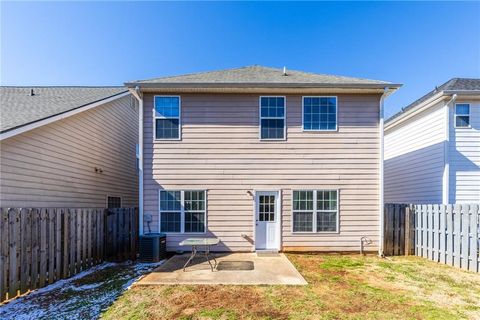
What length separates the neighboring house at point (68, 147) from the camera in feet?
20.5

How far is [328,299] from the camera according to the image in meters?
4.76

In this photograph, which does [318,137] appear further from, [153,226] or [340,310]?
[153,226]

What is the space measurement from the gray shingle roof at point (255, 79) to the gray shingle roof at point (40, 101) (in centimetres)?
220

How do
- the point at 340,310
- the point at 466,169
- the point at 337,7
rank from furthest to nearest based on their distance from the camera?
the point at 337,7 → the point at 466,169 → the point at 340,310

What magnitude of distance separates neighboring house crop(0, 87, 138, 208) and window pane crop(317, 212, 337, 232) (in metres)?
7.87

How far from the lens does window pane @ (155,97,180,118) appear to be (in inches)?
341

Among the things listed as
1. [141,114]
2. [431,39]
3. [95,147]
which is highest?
[431,39]

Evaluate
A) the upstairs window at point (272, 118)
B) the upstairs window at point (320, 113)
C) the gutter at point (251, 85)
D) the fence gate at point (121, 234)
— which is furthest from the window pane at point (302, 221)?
the fence gate at point (121, 234)

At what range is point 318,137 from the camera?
8.69 m

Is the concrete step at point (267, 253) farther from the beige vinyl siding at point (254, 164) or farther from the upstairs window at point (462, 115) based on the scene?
the upstairs window at point (462, 115)

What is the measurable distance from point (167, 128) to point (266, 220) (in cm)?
438

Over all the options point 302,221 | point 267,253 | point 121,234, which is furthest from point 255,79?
point 121,234

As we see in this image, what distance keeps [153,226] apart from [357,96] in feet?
25.7

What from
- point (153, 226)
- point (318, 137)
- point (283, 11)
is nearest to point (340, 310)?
point (318, 137)
